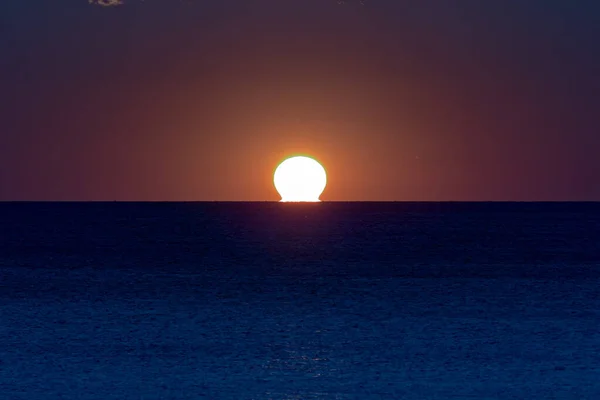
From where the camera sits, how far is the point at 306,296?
40.6 meters

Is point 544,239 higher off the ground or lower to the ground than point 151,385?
higher

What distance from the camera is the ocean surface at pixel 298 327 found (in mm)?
20391

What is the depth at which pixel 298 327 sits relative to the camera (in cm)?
3016

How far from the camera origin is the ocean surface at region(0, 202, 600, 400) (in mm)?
20391

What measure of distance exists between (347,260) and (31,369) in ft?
149

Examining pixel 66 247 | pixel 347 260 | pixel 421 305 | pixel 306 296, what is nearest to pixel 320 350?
pixel 421 305

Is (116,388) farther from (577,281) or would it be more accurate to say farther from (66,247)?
(66,247)

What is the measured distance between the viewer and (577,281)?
49.3m

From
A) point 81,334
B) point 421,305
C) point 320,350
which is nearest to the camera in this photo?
point 320,350

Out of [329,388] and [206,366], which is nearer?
[329,388]

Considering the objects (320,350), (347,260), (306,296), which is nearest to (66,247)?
(347,260)

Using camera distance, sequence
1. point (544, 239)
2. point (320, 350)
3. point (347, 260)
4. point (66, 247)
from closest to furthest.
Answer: point (320, 350) → point (347, 260) → point (66, 247) → point (544, 239)

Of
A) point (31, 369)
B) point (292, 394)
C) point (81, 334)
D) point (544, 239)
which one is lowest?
point (292, 394)

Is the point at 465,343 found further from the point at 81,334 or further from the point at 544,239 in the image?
the point at 544,239
